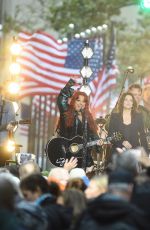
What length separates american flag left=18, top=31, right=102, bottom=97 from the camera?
80.6 ft

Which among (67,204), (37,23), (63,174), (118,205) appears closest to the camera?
(118,205)

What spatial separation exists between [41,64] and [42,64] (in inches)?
A: 0.9

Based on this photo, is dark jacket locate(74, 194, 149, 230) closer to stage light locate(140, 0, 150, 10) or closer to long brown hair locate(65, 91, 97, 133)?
long brown hair locate(65, 91, 97, 133)

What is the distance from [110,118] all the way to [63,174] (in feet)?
14.5

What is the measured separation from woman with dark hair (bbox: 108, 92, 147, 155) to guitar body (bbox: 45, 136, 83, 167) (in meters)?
0.82

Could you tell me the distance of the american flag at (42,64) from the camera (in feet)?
80.6

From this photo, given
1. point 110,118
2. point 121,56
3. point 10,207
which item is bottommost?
point 10,207

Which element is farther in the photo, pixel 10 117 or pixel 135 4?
pixel 135 4

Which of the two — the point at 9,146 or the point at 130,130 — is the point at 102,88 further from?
the point at 130,130

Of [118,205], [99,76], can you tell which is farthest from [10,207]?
[99,76]

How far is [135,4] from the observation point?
41.8 meters

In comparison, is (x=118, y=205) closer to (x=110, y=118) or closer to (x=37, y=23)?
(x=110, y=118)

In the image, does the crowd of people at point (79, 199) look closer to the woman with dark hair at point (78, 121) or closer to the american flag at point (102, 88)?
the woman with dark hair at point (78, 121)

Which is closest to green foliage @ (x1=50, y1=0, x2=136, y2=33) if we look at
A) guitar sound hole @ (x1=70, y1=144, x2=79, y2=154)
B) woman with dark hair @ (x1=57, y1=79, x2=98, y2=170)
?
woman with dark hair @ (x1=57, y1=79, x2=98, y2=170)
